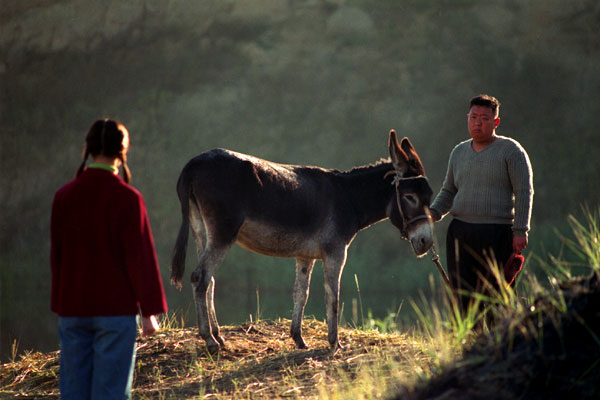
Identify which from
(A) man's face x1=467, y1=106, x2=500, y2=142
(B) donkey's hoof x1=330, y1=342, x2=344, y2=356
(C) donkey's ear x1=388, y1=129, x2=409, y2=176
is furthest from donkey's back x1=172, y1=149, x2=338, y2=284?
(A) man's face x1=467, y1=106, x2=500, y2=142

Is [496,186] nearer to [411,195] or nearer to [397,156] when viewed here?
[411,195]

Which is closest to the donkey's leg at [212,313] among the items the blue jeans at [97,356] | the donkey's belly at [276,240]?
the donkey's belly at [276,240]

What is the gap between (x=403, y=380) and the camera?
4785 mm

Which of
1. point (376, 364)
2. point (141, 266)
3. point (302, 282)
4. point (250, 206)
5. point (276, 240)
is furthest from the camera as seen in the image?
point (302, 282)

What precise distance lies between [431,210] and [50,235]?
4.89 metres

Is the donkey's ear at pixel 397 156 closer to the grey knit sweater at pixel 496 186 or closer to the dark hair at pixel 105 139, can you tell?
the grey knit sweater at pixel 496 186

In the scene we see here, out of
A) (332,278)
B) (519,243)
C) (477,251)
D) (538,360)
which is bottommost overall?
(332,278)

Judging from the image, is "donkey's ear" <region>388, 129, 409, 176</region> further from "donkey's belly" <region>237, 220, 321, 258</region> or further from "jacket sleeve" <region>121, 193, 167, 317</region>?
"jacket sleeve" <region>121, 193, 167, 317</region>

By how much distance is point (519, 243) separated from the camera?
6.19 metres

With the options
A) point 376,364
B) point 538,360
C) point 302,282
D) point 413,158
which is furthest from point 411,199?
point 538,360

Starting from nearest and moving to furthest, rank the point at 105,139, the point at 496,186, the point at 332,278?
the point at 105,139, the point at 496,186, the point at 332,278

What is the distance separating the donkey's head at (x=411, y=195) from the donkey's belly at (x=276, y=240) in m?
1.33

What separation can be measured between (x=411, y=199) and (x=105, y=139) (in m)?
5.15

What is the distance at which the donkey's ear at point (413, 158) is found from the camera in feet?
27.8
